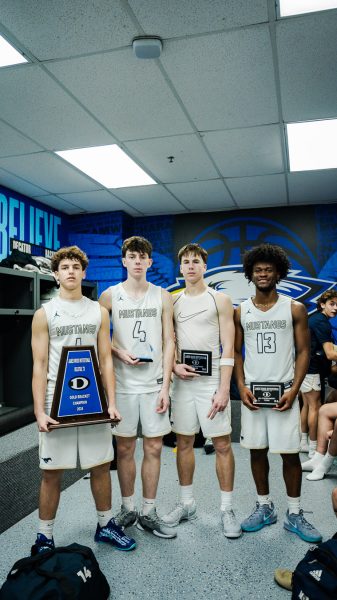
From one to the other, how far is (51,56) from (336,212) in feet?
13.4

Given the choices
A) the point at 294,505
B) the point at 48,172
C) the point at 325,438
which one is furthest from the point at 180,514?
the point at 48,172

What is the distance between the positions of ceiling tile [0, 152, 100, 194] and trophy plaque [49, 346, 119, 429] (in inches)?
95.8

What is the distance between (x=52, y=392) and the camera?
2.15 m

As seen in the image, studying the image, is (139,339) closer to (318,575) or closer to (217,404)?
(217,404)

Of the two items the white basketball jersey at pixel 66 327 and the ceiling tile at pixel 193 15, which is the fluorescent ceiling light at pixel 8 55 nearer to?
the ceiling tile at pixel 193 15

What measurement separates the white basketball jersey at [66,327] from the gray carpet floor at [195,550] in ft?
2.75

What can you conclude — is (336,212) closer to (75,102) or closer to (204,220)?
(204,220)

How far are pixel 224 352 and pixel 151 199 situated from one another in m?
3.22

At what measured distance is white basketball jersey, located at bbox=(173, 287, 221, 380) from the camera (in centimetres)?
251

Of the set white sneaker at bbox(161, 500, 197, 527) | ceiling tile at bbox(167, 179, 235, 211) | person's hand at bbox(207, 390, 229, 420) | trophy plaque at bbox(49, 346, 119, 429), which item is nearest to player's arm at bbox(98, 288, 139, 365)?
trophy plaque at bbox(49, 346, 119, 429)

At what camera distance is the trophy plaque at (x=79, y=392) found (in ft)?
6.77

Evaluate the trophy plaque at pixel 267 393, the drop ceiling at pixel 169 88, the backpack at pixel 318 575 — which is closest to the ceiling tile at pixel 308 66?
the drop ceiling at pixel 169 88

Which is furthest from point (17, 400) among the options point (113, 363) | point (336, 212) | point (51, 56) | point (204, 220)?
point (336, 212)

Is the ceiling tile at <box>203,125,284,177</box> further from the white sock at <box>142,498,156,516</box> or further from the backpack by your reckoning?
the backpack
